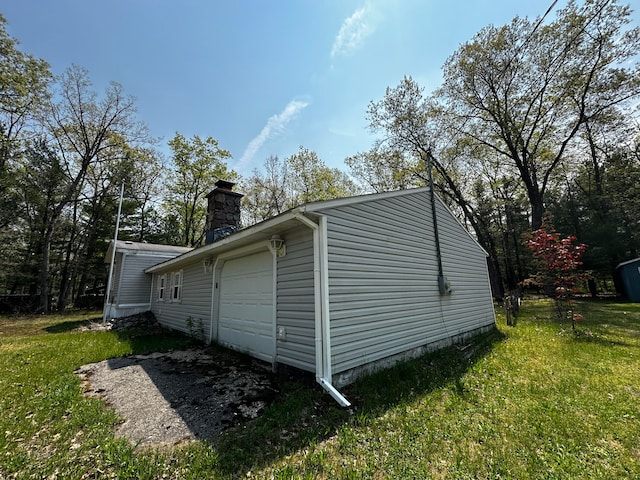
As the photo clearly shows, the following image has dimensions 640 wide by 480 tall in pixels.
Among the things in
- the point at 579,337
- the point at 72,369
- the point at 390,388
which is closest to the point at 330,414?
the point at 390,388

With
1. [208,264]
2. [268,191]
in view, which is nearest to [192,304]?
[208,264]

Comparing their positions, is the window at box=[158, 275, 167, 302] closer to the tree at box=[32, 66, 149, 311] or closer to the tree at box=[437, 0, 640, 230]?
the tree at box=[32, 66, 149, 311]

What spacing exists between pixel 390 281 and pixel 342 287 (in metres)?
1.37

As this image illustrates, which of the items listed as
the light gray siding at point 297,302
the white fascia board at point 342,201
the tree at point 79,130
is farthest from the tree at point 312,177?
the light gray siding at point 297,302

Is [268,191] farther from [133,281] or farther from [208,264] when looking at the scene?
[208,264]

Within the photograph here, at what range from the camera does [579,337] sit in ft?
23.0

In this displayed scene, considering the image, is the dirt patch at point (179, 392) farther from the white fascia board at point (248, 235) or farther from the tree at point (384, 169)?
the tree at point (384, 169)

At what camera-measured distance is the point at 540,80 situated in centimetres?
1374

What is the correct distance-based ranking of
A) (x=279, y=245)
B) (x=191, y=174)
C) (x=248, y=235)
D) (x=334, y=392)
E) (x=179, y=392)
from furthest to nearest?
(x=191, y=174), (x=248, y=235), (x=279, y=245), (x=179, y=392), (x=334, y=392)

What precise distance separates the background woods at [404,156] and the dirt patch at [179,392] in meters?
10.8

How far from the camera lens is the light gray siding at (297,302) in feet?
13.8

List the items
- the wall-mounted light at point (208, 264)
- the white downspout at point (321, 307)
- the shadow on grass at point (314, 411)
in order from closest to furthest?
1. the shadow on grass at point (314, 411)
2. the white downspout at point (321, 307)
3. the wall-mounted light at point (208, 264)

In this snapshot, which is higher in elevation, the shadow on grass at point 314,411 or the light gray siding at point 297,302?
the light gray siding at point 297,302

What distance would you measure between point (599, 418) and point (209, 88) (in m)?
11.9
